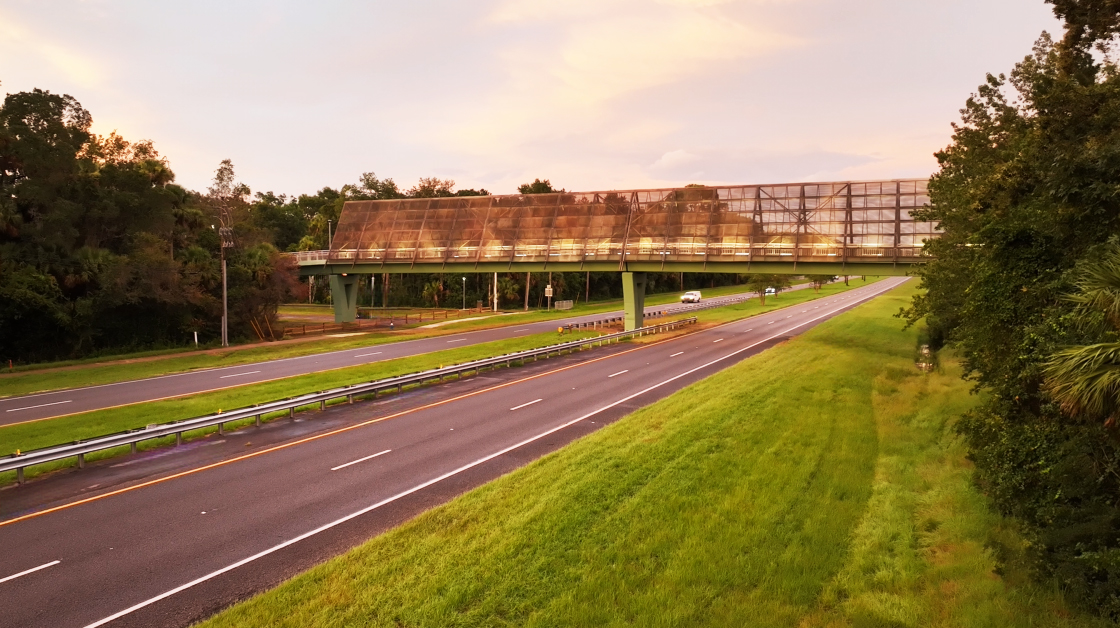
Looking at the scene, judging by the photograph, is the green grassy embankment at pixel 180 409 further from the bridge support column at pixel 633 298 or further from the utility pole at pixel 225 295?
the utility pole at pixel 225 295

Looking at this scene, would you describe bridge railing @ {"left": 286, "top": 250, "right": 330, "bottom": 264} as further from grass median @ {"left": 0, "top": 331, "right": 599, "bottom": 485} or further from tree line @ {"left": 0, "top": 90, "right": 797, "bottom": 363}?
grass median @ {"left": 0, "top": 331, "right": 599, "bottom": 485}

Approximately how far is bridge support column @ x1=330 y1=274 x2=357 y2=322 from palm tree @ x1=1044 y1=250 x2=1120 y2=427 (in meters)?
57.1

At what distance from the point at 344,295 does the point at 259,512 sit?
161 feet

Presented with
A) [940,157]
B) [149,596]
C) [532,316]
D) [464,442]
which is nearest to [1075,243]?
[464,442]

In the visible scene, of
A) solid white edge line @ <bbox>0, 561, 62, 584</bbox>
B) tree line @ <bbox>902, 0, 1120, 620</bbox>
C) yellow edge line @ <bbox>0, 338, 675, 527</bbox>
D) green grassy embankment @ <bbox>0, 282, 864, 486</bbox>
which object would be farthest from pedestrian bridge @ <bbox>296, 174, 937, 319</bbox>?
solid white edge line @ <bbox>0, 561, 62, 584</bbox>

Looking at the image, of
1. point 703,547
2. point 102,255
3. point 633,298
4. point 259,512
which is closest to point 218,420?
point 259,512

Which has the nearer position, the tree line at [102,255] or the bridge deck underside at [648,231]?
the tree line at [102,255]

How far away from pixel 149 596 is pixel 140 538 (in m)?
2.57

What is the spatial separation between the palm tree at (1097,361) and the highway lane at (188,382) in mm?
28005

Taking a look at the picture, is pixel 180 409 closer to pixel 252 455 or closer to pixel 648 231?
pixel 252 455

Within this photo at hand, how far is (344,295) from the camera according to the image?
58.6 meters

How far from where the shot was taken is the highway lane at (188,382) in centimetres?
2305

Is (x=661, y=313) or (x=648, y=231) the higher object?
(x=648, y=231)

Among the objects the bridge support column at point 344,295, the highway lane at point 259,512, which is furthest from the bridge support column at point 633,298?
the bridge support column at point 344,295
